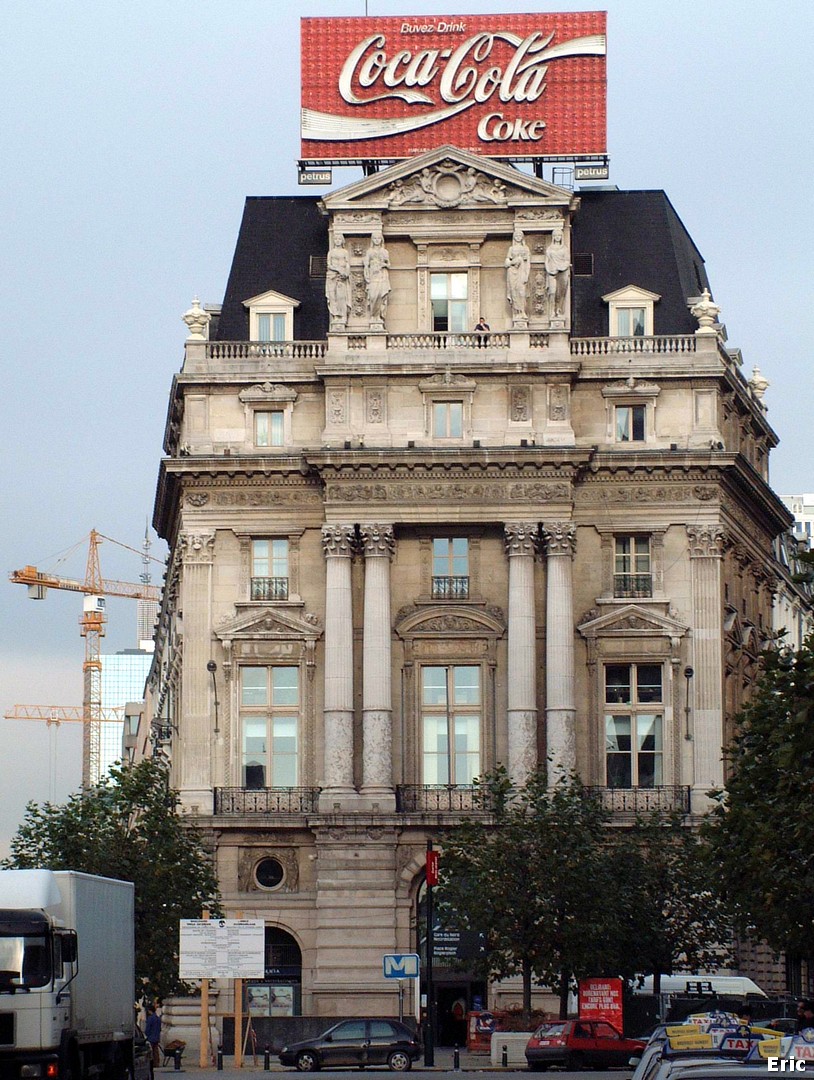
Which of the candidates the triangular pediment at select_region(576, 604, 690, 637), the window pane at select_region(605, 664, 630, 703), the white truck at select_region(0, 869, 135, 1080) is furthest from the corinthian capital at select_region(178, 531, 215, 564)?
the white truck at select_region(0, 869, 135, 1080)

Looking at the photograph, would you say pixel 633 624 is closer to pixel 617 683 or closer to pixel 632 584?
pixel 632 584

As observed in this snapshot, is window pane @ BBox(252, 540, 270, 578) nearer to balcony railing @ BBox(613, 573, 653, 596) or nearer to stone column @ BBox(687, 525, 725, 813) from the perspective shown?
balcony railing @ BBox(613, 573, 653, 596)

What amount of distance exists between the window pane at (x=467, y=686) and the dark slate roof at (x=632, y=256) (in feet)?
45.8

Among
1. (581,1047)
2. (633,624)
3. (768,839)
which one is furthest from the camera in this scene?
(633,624)

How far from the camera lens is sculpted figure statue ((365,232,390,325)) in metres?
93.9

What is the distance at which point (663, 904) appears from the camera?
85.8 meters

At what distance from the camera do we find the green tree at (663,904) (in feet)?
275

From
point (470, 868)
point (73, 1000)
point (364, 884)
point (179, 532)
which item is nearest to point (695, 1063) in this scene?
point (73, 1000)

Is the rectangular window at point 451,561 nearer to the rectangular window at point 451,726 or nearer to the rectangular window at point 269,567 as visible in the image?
the rectangular window at point 451,726

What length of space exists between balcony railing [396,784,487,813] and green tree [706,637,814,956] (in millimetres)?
22988

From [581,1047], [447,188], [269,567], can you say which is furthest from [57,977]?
[447,188]

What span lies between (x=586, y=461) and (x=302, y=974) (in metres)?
21.5

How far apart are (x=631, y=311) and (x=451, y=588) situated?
13054mm

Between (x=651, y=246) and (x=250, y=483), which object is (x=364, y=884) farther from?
(x=651, y=246)
